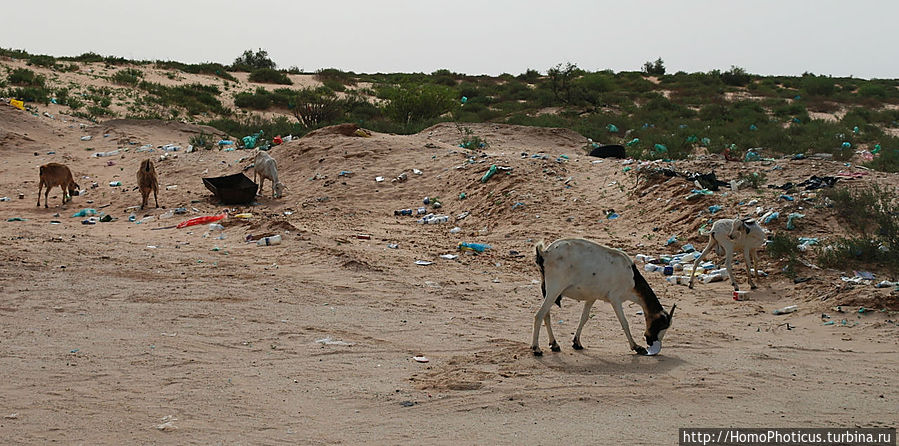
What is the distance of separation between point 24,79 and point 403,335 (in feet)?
89.5

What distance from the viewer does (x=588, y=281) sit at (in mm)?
6523

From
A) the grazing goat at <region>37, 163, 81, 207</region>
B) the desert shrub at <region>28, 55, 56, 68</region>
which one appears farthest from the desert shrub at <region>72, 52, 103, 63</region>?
the grazing goat at <region>37, 163, 81, 207</region>

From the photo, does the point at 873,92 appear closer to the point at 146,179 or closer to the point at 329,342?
the point at 146,179

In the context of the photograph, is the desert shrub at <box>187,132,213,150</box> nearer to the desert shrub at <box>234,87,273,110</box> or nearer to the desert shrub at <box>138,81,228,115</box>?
the desert shrub at <box>138,81,228,115</box>

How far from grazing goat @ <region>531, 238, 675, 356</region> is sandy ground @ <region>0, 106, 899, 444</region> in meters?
0.27

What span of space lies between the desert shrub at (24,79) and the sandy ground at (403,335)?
16.2 m

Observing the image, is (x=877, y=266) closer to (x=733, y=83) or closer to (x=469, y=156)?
(x=469, y=156)

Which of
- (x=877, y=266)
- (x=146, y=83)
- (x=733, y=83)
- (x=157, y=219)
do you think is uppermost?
(x=733, y=83)

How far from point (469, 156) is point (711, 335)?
10.7 meters

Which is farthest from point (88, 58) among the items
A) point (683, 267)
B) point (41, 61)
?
point (683, 267)

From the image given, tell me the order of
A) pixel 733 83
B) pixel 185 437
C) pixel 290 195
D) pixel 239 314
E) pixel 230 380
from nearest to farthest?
1. pixel 185 437
2. pixel 230 380
3. pixel 239 314
4. pixel 290 195
5. pixel 733 83

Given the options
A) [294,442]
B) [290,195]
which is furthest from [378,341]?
[290,195]

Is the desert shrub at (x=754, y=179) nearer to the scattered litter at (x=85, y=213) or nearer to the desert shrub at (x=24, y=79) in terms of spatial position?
the scattered litter at (x=85, y=213)

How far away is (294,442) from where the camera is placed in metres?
4.58
